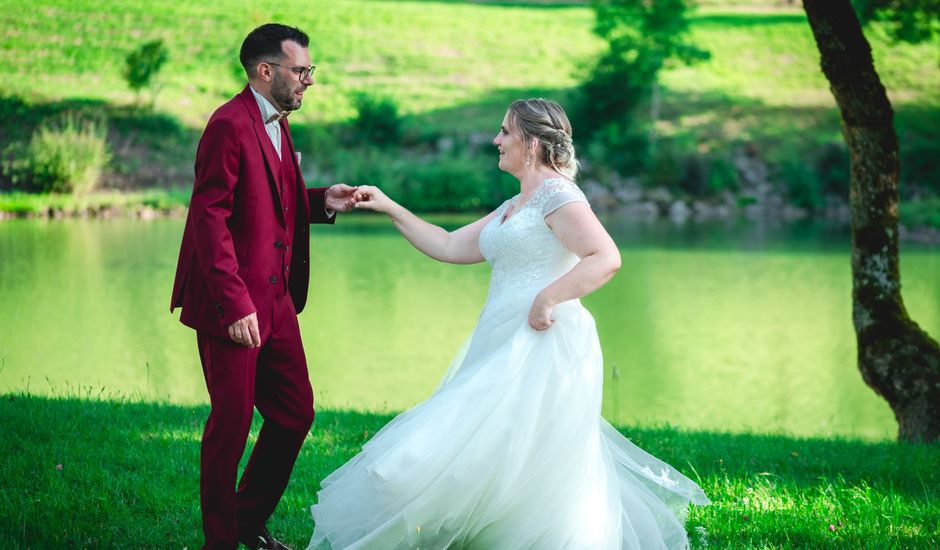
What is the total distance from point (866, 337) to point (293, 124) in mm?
27284

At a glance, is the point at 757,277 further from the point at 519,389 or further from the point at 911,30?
the point at 519,389

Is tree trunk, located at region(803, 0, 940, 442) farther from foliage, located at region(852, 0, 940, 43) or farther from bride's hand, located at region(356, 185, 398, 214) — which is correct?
foliage, located at region(852, 0, 940, 43)

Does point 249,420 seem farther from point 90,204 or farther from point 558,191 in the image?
point 90,204

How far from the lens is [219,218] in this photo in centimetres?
343

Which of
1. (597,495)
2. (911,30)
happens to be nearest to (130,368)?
(597,495)

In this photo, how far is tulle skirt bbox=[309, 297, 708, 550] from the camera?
11.4 feet

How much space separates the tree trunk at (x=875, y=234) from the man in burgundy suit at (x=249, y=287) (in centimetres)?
405

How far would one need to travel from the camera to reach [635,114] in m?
34.4

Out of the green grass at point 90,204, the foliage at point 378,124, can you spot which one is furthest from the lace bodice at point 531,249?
the foliage at point 378,124

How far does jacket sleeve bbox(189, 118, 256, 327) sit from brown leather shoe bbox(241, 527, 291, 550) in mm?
941

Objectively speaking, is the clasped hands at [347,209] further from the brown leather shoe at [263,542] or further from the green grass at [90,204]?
the green grass at [90,204]

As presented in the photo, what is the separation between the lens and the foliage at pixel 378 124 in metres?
31.7

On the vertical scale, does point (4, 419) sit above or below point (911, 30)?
below

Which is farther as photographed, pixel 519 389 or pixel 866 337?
pixel 866 337
